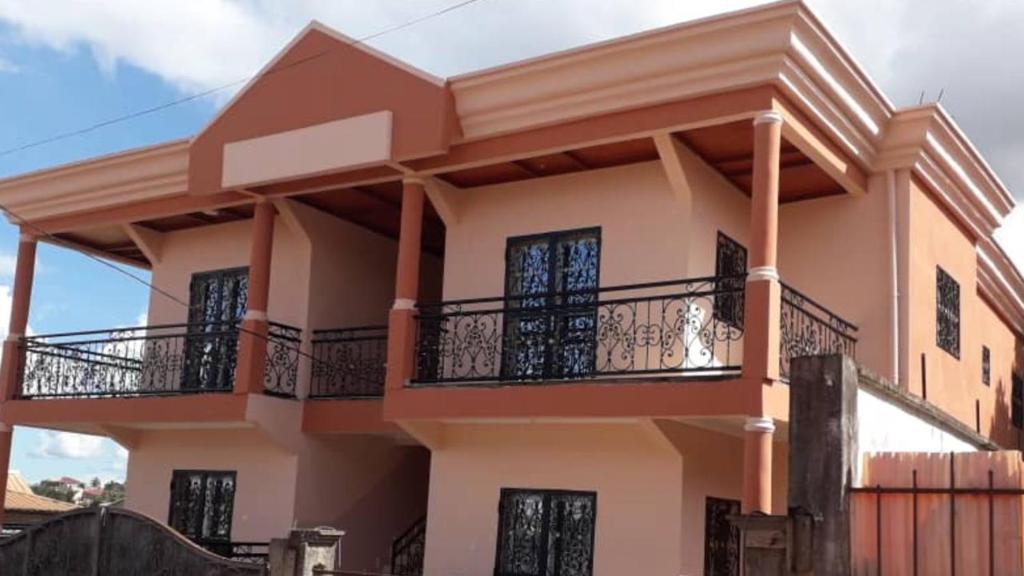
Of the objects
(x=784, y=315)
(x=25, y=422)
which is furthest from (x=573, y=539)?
(x=25, y=422)

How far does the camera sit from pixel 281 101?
48.3 ft

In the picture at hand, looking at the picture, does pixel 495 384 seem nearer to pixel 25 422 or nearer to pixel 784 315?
pixel 784 315

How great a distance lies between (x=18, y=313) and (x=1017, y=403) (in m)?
16.6

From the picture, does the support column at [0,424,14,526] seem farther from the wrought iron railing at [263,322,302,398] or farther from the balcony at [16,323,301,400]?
the wrought iron railing at [263,322,302,398]

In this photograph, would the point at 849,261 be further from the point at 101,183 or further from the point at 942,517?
the point at 101,183

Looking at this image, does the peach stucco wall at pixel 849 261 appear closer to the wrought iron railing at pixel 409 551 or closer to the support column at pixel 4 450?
the wrought iron railing at pixel 409 551

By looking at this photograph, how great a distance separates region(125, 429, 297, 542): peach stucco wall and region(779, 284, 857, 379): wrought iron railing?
6908mm

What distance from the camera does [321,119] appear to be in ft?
46.6

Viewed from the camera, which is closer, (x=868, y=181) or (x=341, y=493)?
(x=868, y=181)

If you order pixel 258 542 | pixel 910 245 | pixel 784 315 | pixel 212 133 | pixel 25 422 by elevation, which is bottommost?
pixel 258 542

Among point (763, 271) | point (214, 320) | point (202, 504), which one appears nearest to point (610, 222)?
point (763, 271)

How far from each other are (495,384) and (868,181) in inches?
199

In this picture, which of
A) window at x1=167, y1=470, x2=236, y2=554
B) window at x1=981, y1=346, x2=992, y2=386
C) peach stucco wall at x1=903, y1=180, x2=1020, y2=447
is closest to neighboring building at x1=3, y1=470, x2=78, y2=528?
window at x1=167, y1=470, x2=236, y2=554

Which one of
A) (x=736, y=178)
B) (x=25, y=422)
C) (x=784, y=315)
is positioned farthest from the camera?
(x=25, y=422)
